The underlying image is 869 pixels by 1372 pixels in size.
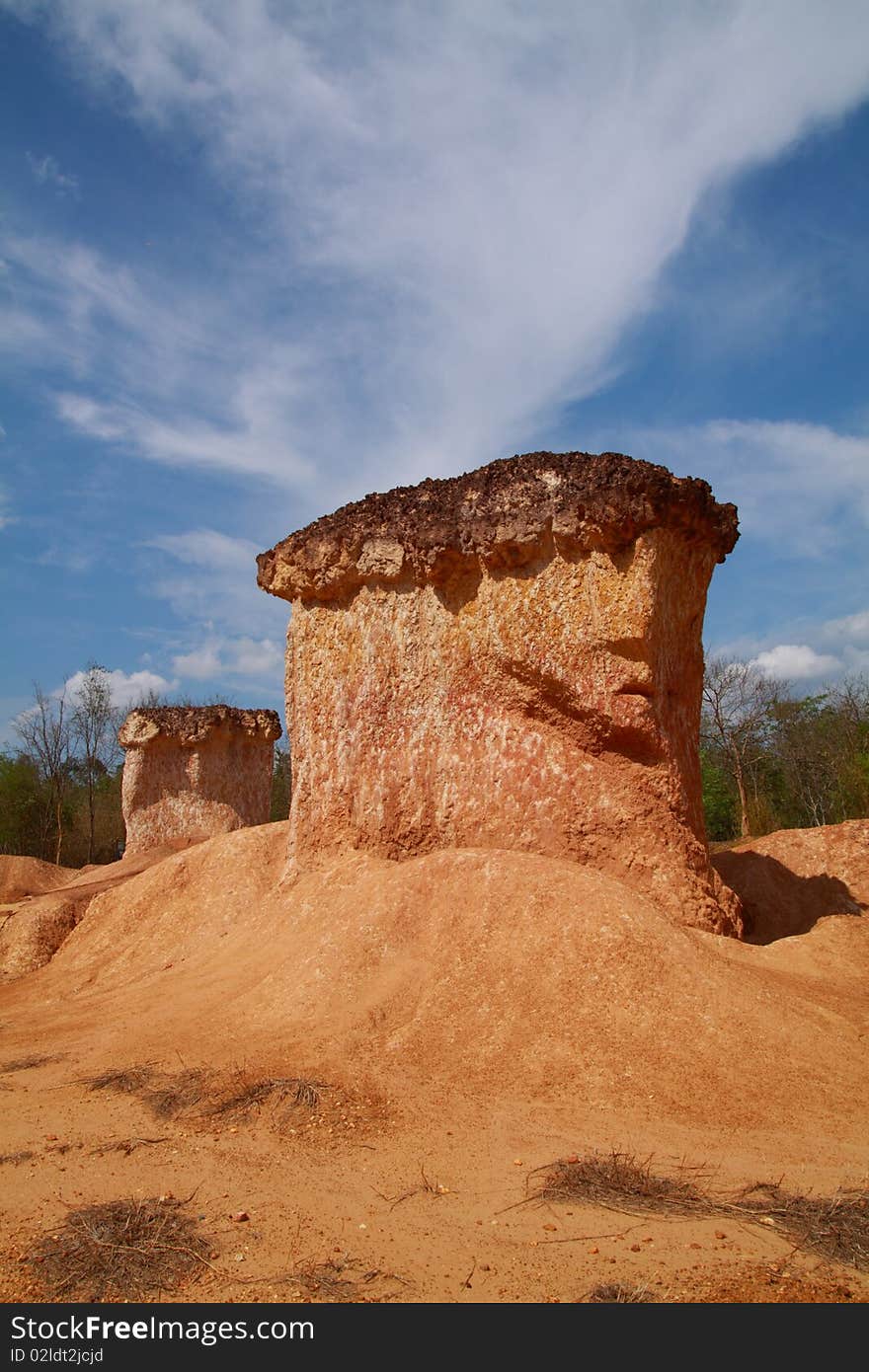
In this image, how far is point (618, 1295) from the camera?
9.56ft

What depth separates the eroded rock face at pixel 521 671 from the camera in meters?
7.91

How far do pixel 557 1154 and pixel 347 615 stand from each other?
6353 mm

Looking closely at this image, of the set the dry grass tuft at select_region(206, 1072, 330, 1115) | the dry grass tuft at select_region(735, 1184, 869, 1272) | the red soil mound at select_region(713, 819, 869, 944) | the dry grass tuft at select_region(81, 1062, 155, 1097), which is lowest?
the dry grass tuft at select_region(735, 1184, 869, 1272)

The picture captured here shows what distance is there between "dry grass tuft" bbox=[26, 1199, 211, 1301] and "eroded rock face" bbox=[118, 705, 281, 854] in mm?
15136

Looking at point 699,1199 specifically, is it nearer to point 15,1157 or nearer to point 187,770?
point 15,1157


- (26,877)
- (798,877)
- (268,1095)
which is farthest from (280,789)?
(268,1095)

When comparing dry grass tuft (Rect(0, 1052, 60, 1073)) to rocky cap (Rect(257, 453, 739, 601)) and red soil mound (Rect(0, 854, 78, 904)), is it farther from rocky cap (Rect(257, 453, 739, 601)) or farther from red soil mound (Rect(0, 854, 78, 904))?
red soil mound (Rect(0, 854, 78, 904))

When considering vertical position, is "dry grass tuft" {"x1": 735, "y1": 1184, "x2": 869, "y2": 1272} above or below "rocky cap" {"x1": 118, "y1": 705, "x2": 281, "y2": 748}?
below

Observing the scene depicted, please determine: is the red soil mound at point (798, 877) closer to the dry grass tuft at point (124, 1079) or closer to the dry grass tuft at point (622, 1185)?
the dry grass tuft at point (622, 1185)

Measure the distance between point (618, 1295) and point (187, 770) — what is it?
1697 centimetres

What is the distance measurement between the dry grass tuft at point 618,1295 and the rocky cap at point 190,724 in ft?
54.1

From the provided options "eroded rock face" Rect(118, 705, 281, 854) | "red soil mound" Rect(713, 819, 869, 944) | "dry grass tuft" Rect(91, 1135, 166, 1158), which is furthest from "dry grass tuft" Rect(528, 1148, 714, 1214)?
"eroded rock face" Rect(118, 705, 281, 854)

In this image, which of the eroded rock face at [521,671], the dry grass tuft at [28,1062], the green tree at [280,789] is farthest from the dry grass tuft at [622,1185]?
the green tree at [280,789]

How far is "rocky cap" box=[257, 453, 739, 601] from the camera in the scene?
7980mm
